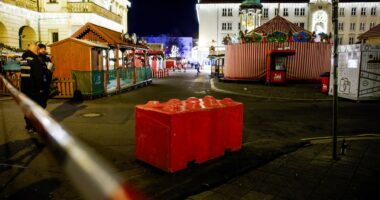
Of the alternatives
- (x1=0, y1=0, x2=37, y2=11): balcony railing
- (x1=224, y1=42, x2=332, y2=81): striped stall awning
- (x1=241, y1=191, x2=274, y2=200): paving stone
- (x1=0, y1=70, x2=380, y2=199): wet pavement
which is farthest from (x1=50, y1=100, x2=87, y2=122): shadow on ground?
(x1=0, y1=0, x2=37, y2=11): balcony railing

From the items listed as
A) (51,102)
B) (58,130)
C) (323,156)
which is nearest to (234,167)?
(323,156)

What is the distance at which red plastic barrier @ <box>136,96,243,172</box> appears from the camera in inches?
183

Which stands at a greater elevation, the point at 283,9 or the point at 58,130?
the point at 283,9

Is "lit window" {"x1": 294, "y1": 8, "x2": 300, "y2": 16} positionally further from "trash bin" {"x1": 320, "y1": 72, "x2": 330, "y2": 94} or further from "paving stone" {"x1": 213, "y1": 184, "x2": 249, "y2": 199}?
"paving stone" {"x1": 213, "y1": 184, "x2": 249, "y2": 199}

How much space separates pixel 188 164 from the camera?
4957 mm

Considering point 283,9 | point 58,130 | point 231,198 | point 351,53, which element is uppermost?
point 283,9

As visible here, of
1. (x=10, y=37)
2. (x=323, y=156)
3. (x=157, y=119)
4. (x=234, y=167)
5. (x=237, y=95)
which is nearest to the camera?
(x=157, y=119)

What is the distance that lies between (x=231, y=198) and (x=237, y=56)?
23.6m

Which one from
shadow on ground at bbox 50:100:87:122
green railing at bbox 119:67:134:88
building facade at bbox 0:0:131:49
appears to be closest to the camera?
shadow on ground at bbox 50:100:87:122

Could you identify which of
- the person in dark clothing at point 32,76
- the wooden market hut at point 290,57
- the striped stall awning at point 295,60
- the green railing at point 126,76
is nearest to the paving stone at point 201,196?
the person in dark clothing at point 32,76

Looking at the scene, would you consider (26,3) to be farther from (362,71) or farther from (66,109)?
(362,71)

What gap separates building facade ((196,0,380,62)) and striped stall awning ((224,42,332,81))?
128 feet

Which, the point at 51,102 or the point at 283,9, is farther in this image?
the point at 283,9

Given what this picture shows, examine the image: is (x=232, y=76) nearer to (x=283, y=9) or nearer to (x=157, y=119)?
(x=157, y=119)
